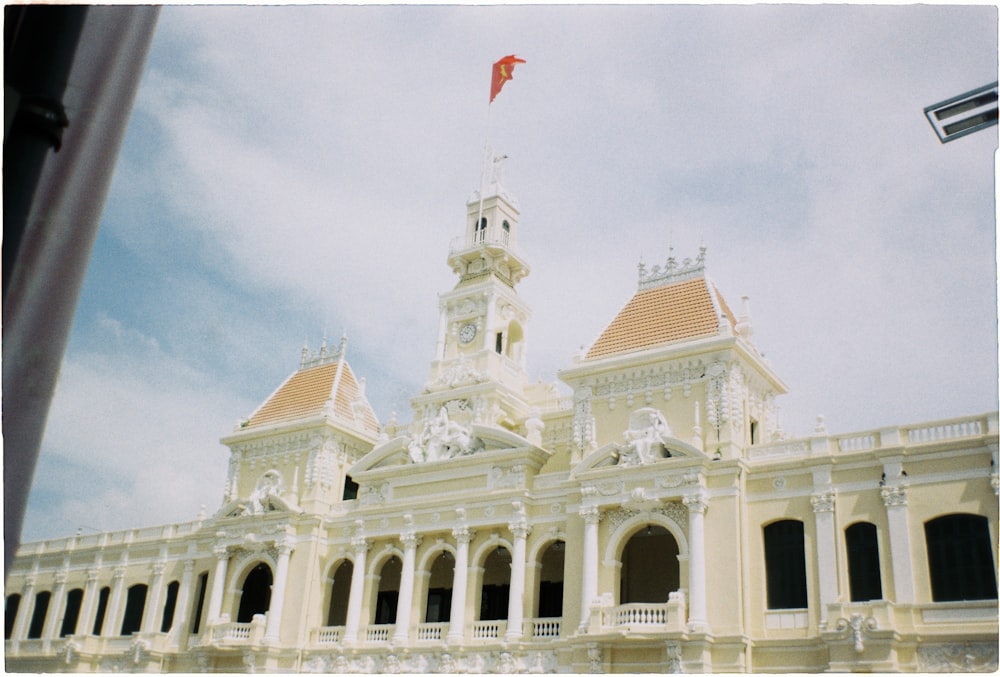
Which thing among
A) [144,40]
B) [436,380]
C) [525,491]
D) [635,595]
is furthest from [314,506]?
[144,40]

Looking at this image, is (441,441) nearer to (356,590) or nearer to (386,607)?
(356,590)

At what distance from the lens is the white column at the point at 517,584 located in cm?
1981

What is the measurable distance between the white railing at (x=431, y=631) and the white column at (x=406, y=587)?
302mm

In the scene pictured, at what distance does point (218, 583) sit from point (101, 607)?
245 inches

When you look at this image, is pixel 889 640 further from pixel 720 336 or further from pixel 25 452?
pixel 25 452

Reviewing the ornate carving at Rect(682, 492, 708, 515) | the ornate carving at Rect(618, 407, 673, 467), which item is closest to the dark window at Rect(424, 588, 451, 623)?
the ornate carving at Rect(618, 407, 673, 467)

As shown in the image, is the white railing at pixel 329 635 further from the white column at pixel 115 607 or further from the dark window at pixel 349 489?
the white column at pixel 115 607

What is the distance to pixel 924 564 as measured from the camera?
1631 centimetres

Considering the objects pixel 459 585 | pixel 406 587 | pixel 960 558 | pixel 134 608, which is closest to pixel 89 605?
pixel 134 608

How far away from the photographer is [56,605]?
28.7 m

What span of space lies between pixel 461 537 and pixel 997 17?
1526cm

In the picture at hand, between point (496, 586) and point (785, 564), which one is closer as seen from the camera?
point (785, 564)

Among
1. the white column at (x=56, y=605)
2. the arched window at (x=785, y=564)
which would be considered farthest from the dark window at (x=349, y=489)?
the arched window at (x=785, y=564)

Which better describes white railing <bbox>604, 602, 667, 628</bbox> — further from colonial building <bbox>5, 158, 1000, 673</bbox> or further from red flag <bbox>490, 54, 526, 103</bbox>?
red flag <bbox>490, 54, 526, 103</bbox>
